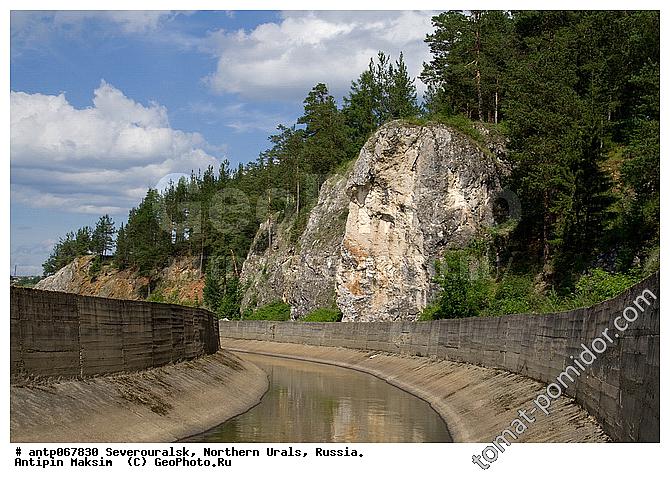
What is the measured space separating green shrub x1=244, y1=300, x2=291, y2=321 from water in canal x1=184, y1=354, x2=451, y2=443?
50174 millimetres

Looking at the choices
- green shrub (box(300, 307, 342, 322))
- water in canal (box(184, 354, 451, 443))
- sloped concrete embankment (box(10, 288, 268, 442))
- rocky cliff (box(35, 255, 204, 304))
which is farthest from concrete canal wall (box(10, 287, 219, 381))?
rocky cliff (box(35, 255, 204, 304))

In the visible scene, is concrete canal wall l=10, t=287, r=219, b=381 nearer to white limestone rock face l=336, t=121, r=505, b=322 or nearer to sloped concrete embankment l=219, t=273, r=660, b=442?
sloped concrete embankment l=219, t=273, r=660, b=442

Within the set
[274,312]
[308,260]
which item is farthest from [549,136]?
[274,312]

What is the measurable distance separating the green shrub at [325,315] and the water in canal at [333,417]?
34452mm

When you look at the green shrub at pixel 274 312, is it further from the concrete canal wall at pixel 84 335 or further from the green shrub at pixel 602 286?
the concrete canal wall at pixel 84 335

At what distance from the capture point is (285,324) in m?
82.7

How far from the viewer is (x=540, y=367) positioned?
2781 centimetres

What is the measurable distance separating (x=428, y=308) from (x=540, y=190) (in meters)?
13.6

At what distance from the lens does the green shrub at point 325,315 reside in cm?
8430

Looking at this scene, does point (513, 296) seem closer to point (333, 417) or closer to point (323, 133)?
point (333, 417)

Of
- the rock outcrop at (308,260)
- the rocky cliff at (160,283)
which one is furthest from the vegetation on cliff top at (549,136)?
the rocky cliff at (160,283)

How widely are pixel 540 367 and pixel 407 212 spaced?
48653 mm

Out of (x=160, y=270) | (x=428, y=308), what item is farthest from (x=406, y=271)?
(x=160, y=270)

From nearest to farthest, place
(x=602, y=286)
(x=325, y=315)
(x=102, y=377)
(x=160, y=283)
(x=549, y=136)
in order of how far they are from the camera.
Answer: (x=102, y=377)
(x=602, y=286)
(x=549, y=136)
(x=325, y=315)
(x=160, y=283)
